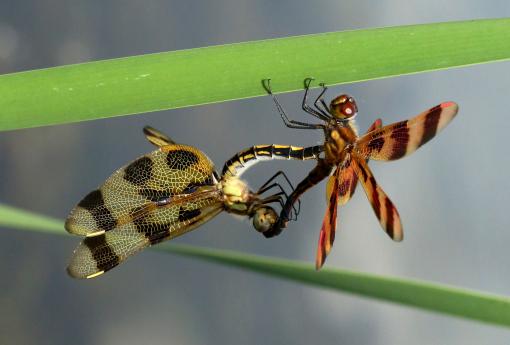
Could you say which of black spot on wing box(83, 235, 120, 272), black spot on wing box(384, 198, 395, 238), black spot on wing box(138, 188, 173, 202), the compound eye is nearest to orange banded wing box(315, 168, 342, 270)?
black spot on wing box(384, 198, 395, 238)

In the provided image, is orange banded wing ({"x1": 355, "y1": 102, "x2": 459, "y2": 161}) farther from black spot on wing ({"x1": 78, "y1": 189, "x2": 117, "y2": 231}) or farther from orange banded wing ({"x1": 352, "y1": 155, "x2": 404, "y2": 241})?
black spot on wing ({"x1": 78, "y1": 189, "x2": 117, "y2": 231})

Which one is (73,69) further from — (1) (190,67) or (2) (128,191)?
(2) (128,191)

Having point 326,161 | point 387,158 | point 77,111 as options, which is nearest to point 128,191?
point 77,111

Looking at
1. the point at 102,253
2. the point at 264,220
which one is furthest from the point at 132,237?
the point at 264,220

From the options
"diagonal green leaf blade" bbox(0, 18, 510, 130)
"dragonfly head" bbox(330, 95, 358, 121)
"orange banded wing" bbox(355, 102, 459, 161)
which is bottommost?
"orange banded wing" bbox(355, 102, 459, 161)

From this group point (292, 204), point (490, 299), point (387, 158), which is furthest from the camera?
point (292, 204)

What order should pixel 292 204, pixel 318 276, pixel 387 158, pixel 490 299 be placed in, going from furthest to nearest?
pixel 292 204 → pixel 387 158 → pixel 318 276 → pixel 490 299

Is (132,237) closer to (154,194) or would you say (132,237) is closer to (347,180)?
(154,194)
